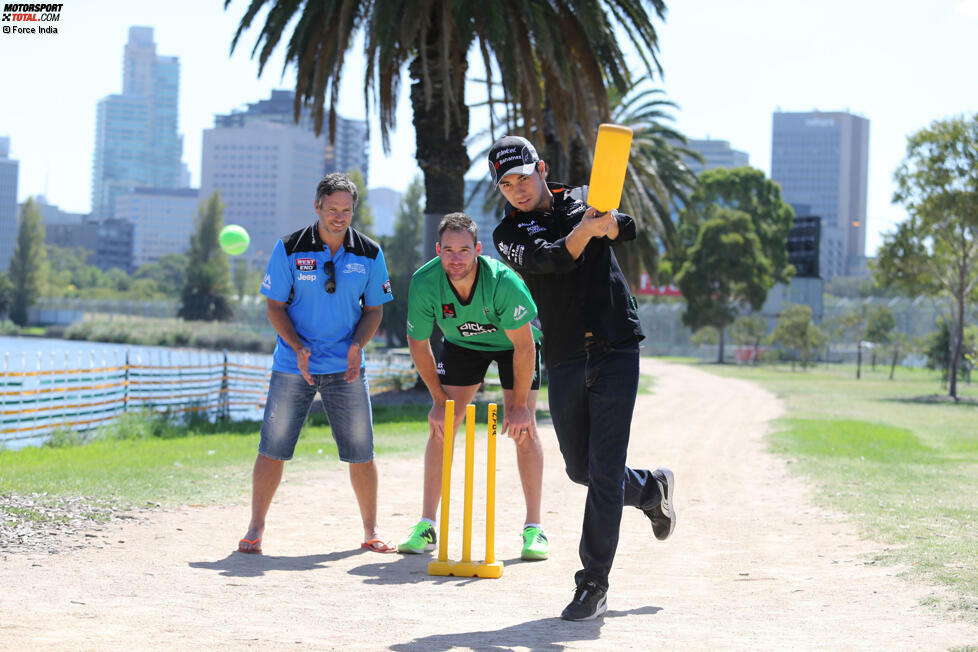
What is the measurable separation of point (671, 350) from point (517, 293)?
78.4m

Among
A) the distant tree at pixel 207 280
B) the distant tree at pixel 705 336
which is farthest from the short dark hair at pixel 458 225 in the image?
the distant tree at pixel 207 280

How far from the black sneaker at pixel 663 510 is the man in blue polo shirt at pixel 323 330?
1.63 meters

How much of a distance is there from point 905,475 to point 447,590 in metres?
7.38

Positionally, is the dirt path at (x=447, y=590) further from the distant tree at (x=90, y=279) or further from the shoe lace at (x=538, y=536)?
the distant tree at (x=90, y=279)

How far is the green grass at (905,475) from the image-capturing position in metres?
5.80

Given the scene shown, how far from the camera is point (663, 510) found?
17.6 feet

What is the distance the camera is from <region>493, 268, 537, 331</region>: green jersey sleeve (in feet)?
17.3

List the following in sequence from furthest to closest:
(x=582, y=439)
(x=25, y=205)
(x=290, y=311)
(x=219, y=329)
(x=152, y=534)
Answer: (x=25, y=205) < (x=219, y=329) < (x=152, y=534) < (x=290, y=311) < (x=582, y=439)

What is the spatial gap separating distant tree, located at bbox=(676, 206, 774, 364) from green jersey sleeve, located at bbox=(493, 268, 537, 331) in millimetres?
58480

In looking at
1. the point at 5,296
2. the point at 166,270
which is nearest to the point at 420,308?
the point at 5,296

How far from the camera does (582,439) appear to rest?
4.76 metres

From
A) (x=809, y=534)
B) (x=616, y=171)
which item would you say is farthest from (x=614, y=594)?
(x=809, y=534)

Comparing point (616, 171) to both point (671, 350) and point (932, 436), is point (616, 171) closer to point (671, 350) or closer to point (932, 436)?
point (932, 436)

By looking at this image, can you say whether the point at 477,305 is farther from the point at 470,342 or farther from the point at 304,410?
the point at 304,410
